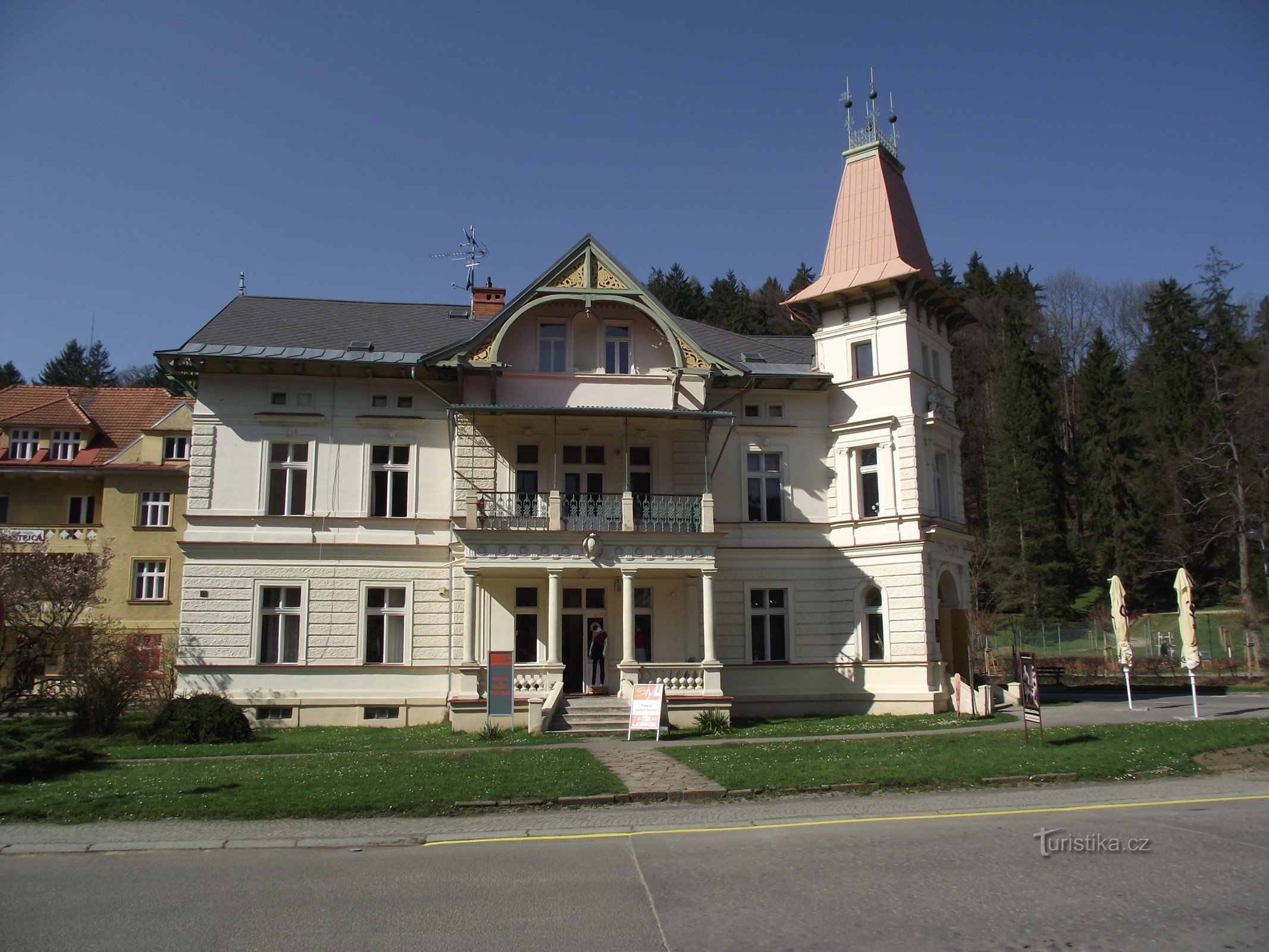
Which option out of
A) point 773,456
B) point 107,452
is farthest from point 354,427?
point 107,452

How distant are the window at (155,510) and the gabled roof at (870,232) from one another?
85.8 ft

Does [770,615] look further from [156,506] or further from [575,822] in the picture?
[156,506]

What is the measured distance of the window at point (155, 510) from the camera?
3762 centimetres

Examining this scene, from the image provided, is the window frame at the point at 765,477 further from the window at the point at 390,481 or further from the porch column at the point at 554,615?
the window at the point at 390,481

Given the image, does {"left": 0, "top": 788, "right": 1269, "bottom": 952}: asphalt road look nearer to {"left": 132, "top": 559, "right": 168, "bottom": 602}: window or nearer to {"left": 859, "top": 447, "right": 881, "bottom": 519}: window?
{"left": 859, "top": 447, "right": 881, "bottom": 519}: window

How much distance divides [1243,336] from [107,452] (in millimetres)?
63436

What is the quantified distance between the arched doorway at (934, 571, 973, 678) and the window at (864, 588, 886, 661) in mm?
1646

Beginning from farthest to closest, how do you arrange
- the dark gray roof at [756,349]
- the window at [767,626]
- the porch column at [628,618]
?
1. the dark gray roof at [756,349]
2. the window at [767,626]
3. the porch column at [628,618]

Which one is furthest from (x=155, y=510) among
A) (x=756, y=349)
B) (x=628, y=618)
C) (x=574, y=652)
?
(x=756, y=349)

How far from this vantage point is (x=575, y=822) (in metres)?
10.7

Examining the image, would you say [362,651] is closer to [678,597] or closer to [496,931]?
[678,597]

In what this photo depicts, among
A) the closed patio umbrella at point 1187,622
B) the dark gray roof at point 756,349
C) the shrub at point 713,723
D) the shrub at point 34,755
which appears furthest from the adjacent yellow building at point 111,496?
the closed patio umbrella at point 1187,622

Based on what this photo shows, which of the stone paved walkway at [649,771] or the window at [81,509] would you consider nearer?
the stone paved walkway at [649,771]

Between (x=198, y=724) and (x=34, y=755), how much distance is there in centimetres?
543
